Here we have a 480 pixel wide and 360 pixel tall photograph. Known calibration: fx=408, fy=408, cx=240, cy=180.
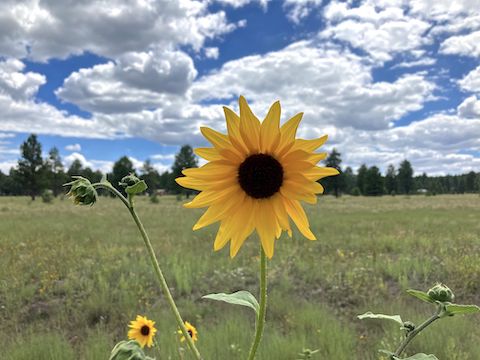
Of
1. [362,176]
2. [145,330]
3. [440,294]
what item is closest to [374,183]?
[362,176]

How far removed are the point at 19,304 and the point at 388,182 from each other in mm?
80247

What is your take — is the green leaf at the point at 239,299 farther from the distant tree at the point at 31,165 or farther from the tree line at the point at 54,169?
the distant tree at the point at 31,165

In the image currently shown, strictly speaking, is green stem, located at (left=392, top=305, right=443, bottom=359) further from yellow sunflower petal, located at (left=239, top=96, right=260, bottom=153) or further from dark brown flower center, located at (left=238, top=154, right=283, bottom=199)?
yellow sunflower petal, located at (left=239, top=96, right=260, bottom=153)

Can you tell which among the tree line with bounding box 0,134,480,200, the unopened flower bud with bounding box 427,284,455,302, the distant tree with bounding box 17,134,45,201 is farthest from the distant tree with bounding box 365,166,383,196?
the unopened flower bud with bounding box 427,284,455,302

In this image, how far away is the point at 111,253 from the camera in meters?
8.41

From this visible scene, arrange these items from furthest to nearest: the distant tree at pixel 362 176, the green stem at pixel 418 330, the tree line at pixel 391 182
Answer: the distant tree at pixel 362 176 < the tree line at pixel 391 182 < the green stem at pixel 418 330

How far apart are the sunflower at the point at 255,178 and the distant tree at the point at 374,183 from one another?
71527 millimetres

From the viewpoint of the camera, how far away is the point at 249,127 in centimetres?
106

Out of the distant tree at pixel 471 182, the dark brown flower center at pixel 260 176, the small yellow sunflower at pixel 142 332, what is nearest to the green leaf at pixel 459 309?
the dark brown flower center at pixel 260 176

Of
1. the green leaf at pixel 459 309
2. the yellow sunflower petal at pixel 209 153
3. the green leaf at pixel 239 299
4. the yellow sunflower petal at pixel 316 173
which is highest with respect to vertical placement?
the yellow sunflower petal at pixel 209 153

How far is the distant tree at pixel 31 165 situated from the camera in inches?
1921

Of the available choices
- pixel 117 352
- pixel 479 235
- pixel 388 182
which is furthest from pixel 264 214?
pixel 388 182

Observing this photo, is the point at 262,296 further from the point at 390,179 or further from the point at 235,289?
the point at 390,179

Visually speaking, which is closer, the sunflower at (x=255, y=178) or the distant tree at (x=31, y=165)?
the sunflower at (x=255, y=178)
